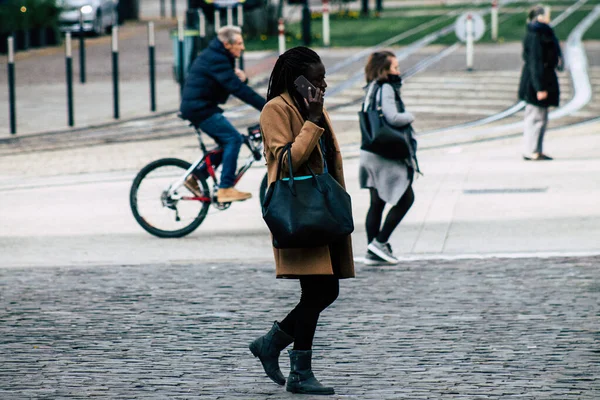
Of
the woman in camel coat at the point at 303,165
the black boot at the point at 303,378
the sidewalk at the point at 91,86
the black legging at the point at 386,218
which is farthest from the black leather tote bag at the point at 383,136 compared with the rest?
the sidewalk at the point at 91,86

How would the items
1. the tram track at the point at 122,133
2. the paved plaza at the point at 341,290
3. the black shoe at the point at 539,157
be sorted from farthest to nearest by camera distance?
the tram track at the point at 122,133 < the black shoe at the point at 539,157 < the paved plaza at the point at 341,290

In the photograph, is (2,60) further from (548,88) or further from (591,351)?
(591,351)

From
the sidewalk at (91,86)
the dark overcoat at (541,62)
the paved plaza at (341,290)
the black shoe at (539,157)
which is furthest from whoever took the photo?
the sidewalk at (91,86)

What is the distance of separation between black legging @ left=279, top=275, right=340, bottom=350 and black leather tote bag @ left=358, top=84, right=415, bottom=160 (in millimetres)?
2911

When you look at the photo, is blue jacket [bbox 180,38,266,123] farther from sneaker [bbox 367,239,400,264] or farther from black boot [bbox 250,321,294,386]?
black boot [bbox 250,321,294,386]

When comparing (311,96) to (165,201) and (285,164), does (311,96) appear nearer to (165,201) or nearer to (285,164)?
(285,164)

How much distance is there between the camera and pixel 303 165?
200 inches

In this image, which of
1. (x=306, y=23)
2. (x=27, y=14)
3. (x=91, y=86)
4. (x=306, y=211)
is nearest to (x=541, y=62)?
(x=306, y=211)

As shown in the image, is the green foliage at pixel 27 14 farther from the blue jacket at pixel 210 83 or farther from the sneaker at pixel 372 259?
the sneaker at pixel 372 259

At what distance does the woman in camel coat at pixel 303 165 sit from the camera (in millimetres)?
5039

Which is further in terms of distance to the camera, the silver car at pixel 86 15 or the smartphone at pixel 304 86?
the silver car at pixel 86 15

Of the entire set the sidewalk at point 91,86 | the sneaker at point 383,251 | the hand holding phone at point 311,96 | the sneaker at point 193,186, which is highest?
the hand holding phone at point 311,96

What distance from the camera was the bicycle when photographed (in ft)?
30.1

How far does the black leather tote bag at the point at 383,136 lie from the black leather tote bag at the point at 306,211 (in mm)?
3041
